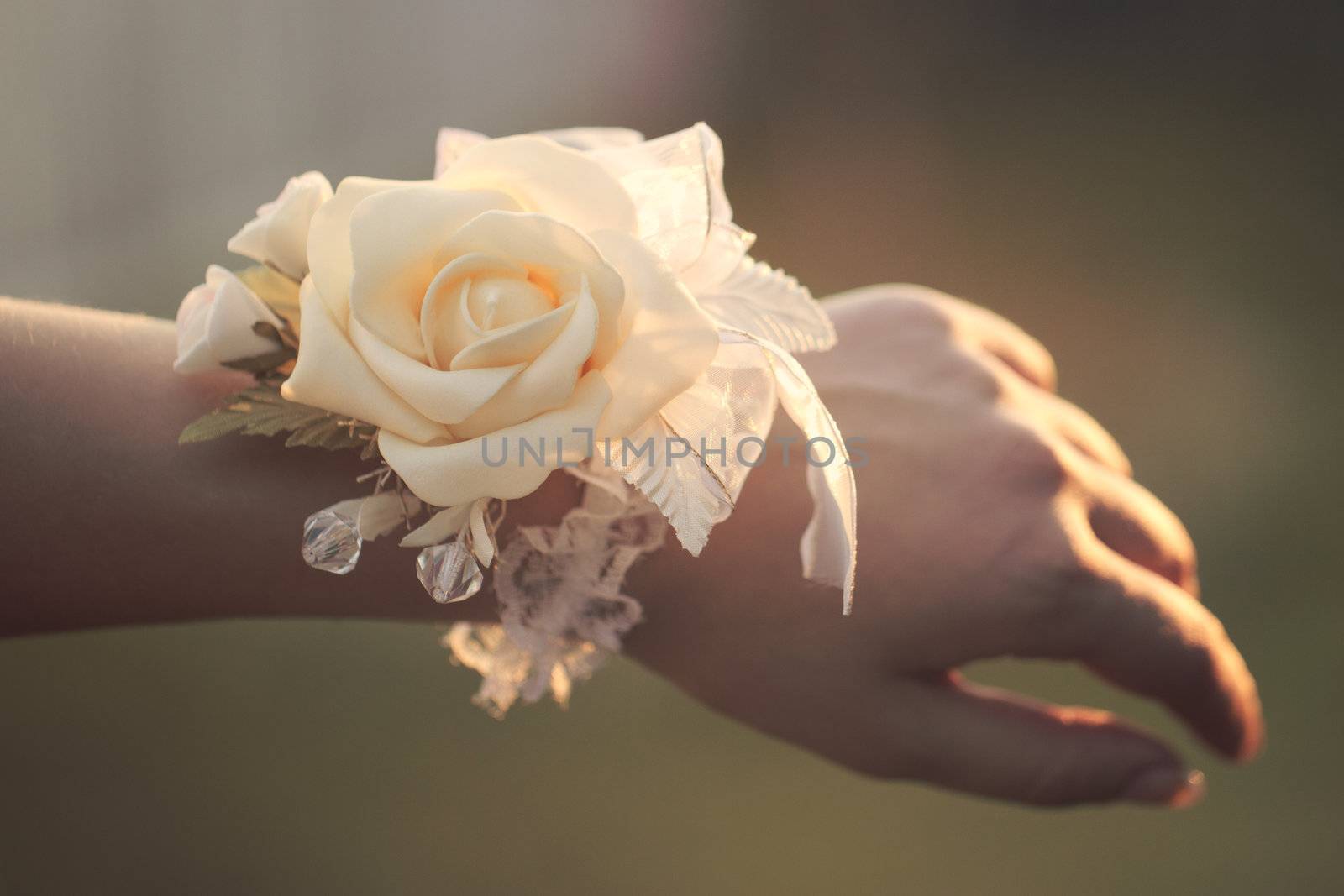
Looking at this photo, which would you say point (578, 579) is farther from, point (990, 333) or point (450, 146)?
point (990, 333)

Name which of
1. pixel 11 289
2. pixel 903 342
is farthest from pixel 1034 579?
pixel 11 289

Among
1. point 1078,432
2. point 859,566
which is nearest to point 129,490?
point 859,566

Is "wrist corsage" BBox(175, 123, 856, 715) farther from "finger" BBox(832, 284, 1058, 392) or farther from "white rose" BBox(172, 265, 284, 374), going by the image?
"finger" BBox(832, 284, 1058, 392)

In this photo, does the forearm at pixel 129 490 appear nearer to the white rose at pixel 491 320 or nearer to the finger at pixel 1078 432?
the white rose at pixel 491 320

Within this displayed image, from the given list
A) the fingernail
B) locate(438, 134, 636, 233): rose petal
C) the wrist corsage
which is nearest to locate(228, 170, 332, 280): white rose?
the wrist corsage

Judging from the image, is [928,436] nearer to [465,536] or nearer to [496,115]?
[465,536]

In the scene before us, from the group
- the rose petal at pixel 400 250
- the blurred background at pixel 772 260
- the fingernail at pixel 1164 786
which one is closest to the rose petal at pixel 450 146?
the rose petal at pixel 400 250
